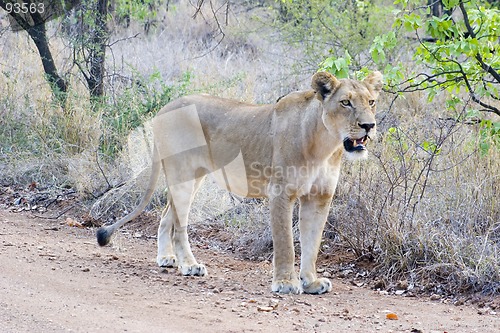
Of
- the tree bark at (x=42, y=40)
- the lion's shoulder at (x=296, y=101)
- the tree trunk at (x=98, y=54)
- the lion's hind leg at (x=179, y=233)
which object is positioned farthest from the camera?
the tree bark at (x=42, y=40)

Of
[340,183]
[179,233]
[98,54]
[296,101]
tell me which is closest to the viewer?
[296,101]

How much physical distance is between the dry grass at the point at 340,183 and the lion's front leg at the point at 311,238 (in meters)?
0.65

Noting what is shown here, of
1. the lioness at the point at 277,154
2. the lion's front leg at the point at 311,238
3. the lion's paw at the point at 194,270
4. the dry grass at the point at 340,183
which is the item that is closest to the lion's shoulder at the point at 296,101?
the lioness at the point at 277,154

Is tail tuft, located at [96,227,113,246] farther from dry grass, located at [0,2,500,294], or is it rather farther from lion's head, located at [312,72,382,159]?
lion's head, located at [312,72,382,159]

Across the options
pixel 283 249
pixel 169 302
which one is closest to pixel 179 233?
pixel 283 249

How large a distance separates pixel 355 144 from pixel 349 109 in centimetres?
22

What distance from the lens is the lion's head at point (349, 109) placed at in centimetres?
508

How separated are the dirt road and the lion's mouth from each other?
974 millimetres

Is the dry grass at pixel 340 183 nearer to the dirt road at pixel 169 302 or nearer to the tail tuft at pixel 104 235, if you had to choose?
the dirt road at pixel 169 302

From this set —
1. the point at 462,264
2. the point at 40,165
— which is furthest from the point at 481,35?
the point at 40,165

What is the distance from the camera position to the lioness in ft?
17.2

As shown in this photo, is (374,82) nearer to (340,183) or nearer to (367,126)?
(367,126)

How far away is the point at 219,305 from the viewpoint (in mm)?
4930

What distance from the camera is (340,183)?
23.0 feet
